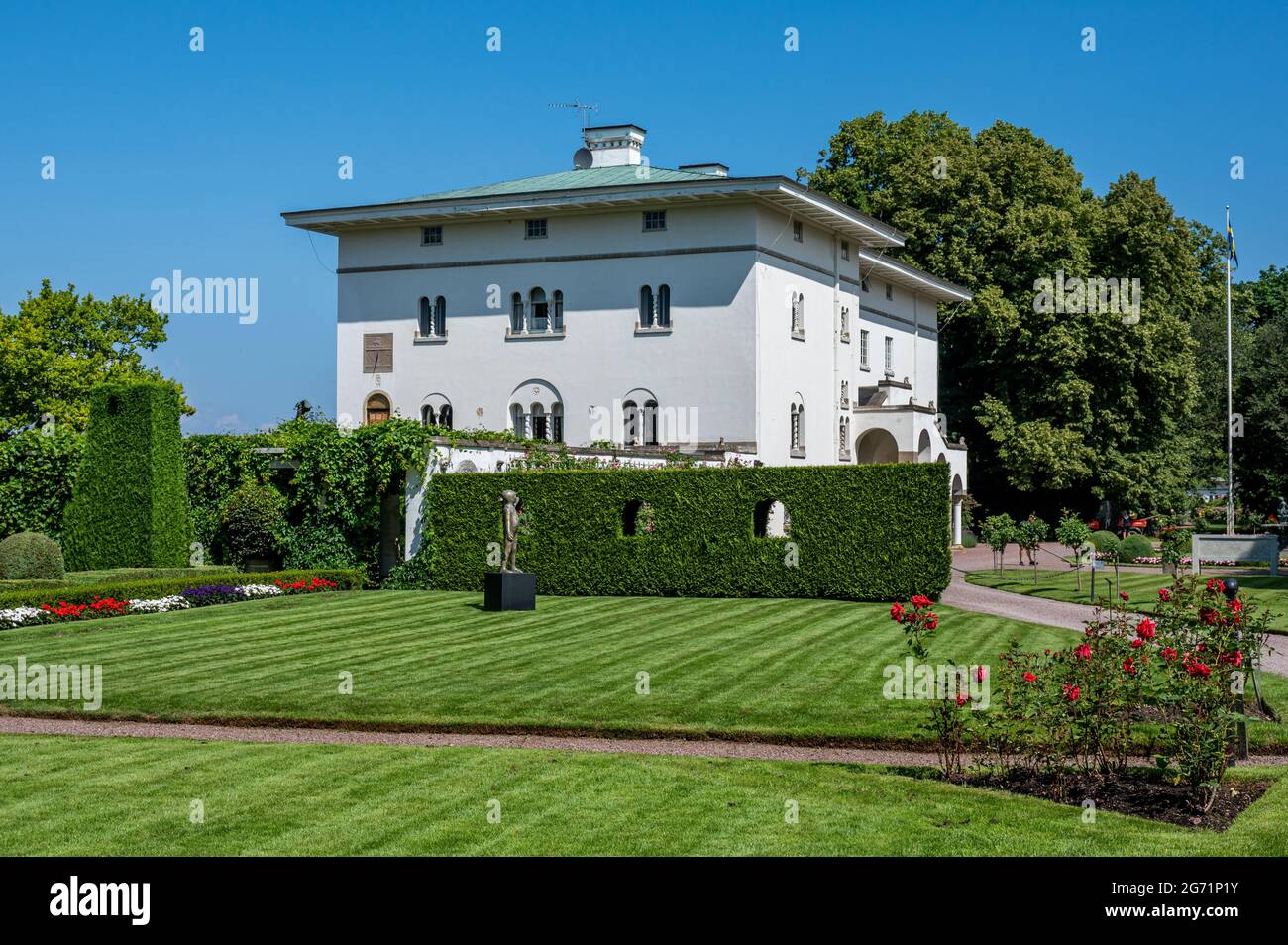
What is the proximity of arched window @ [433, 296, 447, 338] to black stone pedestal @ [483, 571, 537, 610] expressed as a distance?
21.4 metres

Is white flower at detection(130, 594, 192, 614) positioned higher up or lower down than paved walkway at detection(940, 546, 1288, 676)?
higher up

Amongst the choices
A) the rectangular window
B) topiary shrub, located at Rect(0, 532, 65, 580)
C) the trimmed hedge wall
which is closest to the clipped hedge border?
the trimmed hedge wall

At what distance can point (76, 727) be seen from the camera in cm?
1485

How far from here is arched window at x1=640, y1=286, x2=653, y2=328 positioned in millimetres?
43406

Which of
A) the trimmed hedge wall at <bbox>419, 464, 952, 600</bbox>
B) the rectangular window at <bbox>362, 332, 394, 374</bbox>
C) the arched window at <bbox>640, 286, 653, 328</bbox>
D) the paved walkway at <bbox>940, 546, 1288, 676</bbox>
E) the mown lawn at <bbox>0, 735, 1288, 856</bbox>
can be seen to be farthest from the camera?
the rectangular window at <bbox>362, 332, 394, 374</bbox>

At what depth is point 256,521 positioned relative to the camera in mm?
33000

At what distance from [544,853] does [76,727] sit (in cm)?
799

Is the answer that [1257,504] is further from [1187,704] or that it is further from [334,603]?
[1187,704]

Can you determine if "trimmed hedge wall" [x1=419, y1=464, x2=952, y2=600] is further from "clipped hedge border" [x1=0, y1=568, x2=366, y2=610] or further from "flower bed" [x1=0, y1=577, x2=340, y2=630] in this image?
"flower bed" [x1=0, y1=577, x2=340, y2=630]

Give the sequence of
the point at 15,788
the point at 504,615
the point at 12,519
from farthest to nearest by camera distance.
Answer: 1. the point at 12,519
2. the point at 504,615
3. the point at 15,788

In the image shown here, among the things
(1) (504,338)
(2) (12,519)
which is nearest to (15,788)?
(2) (12,519)

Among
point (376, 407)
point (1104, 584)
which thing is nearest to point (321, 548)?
point (376, 407)

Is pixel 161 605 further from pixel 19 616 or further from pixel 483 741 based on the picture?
pixel 483 741
